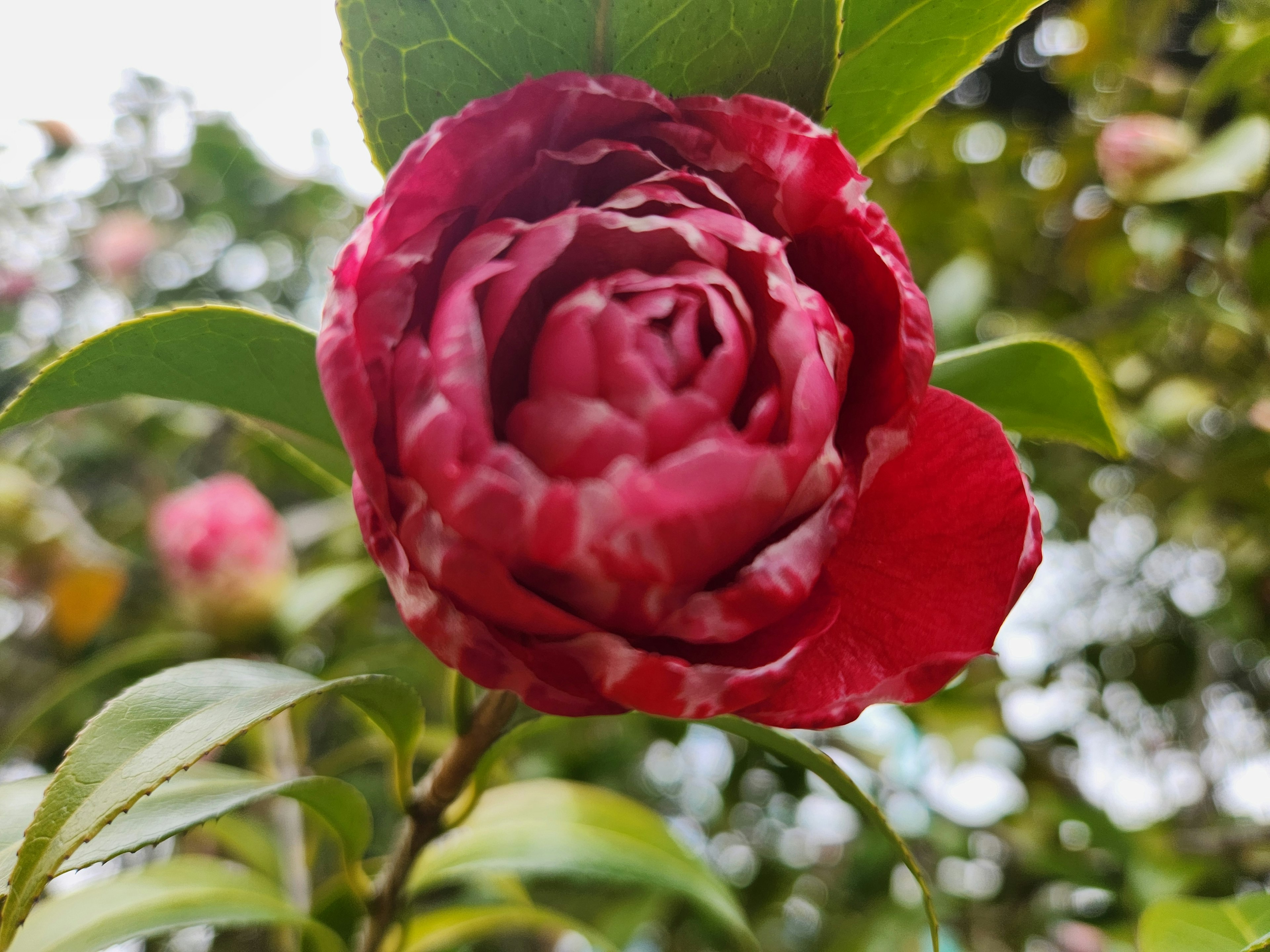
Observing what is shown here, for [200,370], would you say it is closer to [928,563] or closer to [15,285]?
[928,563]

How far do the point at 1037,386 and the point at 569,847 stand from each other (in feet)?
1.45

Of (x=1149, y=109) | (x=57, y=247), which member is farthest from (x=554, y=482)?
(x=57, y=247)

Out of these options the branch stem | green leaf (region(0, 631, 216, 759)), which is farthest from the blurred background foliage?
the branch stem

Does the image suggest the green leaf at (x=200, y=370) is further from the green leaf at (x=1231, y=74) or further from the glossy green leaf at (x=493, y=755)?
the green leaf at (x=1231, y=74)

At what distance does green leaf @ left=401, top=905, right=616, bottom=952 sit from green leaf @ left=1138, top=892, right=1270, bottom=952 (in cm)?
44

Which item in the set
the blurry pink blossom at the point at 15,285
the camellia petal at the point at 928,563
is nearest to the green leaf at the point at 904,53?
the camellia petal at the point at 928,563

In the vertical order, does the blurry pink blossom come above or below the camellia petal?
below

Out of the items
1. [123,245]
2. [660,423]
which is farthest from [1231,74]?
[123,245]

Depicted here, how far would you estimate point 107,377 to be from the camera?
401 millimetres

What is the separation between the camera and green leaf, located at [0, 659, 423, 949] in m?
0.29

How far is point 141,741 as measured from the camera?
326mm

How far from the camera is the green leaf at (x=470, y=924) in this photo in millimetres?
667

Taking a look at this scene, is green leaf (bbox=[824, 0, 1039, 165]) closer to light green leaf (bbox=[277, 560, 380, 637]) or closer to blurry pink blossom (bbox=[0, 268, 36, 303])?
light green leaf (bbox=[277, 560, 380, 637])

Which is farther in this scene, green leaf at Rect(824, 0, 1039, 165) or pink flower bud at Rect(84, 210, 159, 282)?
pink flower bud at Rect(84, 210, 159, 282)
